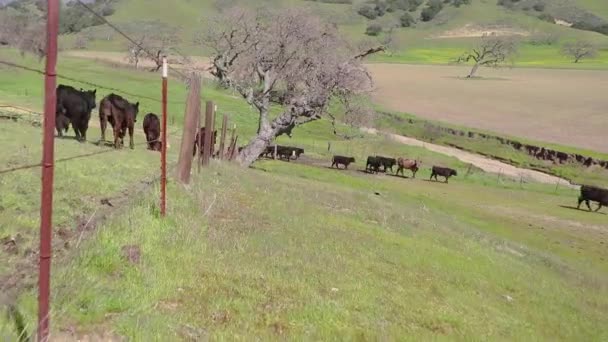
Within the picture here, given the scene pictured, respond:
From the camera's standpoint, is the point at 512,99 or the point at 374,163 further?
the point at 512,99

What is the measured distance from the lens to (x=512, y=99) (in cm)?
9212

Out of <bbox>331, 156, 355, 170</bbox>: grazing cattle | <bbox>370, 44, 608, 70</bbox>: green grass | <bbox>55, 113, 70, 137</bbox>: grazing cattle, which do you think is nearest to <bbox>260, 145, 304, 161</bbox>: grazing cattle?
<bbox>331, 156, 355, 170</bbox>: grazing cattle

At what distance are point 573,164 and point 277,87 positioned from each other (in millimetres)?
25910

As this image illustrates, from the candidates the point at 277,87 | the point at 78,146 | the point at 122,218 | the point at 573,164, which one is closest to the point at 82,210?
the point at 122,218

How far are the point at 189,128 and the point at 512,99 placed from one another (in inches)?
3432

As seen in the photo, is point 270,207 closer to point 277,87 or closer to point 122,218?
point 122,218

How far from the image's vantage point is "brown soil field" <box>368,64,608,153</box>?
68750 mm

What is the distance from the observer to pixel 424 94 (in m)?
95.6

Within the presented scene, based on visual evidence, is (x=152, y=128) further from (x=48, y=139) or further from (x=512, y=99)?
(x=512, y=99)

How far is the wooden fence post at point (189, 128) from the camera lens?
11.4 m

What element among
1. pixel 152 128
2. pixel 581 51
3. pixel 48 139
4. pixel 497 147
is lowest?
pixel 497 147

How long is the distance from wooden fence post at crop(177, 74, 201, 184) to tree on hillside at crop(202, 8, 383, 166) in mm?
17789

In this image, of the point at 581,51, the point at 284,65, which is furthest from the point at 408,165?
the point at 581,51

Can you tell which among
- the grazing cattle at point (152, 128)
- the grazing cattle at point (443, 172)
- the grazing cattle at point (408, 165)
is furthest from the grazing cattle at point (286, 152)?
the grazing cattle at point (152, 128)
